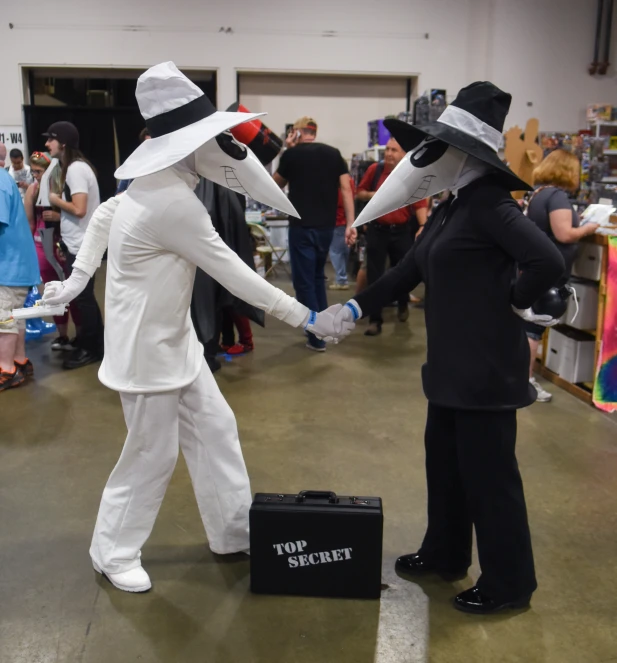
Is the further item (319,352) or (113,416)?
(319,352)

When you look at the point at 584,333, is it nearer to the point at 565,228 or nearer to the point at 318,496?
the point at 565,228

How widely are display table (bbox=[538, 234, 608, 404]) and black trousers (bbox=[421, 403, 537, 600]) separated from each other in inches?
83.1

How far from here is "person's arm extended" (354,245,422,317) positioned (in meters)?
2.26

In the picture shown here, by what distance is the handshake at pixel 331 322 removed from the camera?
2166mm

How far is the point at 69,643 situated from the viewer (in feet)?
6.68

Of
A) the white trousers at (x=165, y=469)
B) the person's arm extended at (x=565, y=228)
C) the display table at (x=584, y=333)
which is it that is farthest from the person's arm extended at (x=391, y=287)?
the display table at (x=584, y=333)

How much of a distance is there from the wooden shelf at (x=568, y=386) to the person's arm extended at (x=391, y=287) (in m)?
2.29

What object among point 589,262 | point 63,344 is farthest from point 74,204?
point 589,262

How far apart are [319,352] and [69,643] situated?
133 inches

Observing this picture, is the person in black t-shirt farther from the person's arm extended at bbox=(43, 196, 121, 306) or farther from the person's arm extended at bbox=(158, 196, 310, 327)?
the person's arm extended at bbox=(158, 196, 310, 327)

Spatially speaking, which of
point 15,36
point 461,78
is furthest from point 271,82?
point 15,36

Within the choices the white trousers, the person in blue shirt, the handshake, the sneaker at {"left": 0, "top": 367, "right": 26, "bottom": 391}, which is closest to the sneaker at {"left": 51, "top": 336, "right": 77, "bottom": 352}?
the sneaker at {"left": 0, "top": 367, "right": 26, "bottom": 391}

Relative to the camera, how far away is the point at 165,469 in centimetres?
223

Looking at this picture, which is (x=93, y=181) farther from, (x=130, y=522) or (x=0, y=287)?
(x=130, y=522)
